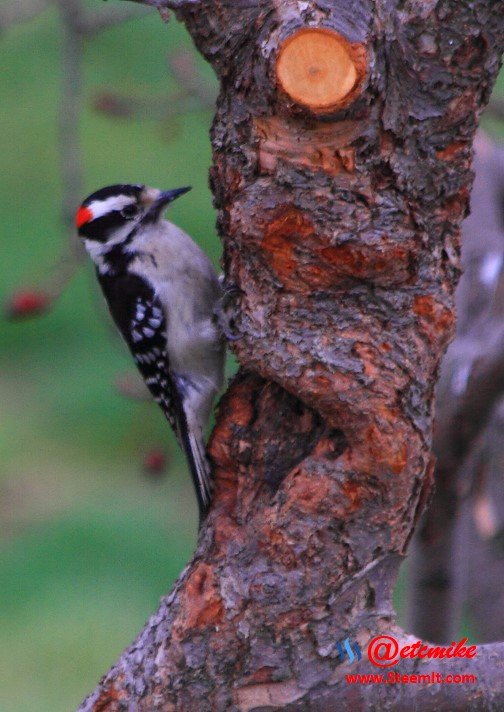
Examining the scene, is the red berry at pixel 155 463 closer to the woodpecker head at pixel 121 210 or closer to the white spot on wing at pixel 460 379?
the woodpecker head at pixel 121 210

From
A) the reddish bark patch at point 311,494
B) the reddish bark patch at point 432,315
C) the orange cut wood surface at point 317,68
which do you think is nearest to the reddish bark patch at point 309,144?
the orange cut wood surface at point 317,68

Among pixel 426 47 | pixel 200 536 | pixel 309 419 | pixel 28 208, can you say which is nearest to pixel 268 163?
pixel 426 47

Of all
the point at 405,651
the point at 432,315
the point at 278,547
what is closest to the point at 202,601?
the point at 278,547

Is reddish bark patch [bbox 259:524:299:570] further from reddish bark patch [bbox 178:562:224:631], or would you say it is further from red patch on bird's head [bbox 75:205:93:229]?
red patch on bird's head [bbox 75:205:93:229]

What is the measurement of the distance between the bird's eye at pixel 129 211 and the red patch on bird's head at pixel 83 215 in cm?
13

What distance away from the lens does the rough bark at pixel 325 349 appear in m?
2.57

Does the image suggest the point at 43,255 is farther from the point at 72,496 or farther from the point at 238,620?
the point at 238,620

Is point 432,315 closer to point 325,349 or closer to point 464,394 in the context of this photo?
point 325,349

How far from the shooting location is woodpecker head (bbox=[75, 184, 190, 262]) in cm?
388

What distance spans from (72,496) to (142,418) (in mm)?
1027

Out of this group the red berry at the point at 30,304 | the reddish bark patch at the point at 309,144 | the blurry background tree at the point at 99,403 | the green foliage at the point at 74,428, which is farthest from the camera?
the green foliage at the point at 74,428

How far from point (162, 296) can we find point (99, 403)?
658 cm

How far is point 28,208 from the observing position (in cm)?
1248

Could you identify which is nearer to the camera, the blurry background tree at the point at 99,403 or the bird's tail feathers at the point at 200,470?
the bird's tail feathers at the point at 200,470
